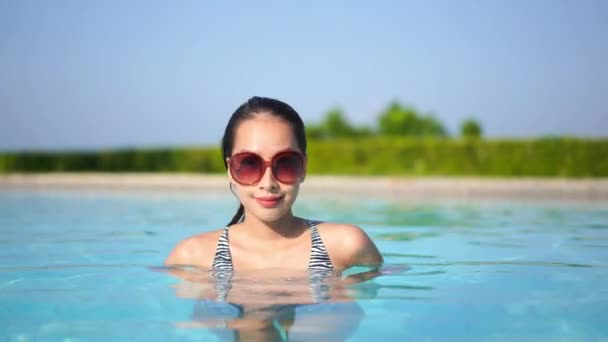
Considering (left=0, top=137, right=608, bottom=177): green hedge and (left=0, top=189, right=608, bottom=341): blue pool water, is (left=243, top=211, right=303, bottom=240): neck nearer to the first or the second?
(left=0, top=189, right=608, bottom=341): blue pool water

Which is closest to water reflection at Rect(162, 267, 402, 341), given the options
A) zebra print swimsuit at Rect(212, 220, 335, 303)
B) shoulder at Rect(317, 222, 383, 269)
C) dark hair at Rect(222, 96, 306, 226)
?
zebra print swimsuit at Rect(212, 220, 335, 303)

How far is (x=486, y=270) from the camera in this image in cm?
506

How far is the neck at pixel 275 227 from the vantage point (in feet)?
12.5

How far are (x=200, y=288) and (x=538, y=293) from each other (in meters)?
2.12

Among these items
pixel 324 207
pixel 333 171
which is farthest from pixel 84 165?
pixel 324 207

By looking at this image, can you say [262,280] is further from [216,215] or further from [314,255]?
[216,215]

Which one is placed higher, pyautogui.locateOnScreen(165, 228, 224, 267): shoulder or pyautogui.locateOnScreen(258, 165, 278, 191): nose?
pyautogui.locateOnScreen(258, 165, 278, 191): nose

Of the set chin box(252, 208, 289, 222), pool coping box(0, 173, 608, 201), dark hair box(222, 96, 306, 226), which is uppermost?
dark hair box(222, 96, 306, 226)

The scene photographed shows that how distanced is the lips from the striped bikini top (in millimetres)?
418

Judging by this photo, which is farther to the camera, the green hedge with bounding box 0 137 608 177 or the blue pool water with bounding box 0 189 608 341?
the green hedge with bounding box 0 137 608 177

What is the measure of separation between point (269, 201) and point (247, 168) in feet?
0.72

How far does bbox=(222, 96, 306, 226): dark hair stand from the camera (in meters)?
3.62

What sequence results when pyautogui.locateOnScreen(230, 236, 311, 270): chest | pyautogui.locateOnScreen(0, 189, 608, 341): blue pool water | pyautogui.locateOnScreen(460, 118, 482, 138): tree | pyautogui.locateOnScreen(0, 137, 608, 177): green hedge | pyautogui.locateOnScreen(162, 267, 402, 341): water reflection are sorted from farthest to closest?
pyautogui.locateOnScreen(460, 118, 482, 138): tree < pyautogui.locateOnScreen(0, 137, 608, 177): green hedge < pyautogui.locateOnScreen(230, 236, 311, 270): chest < pyautogui.locateOnScreen(0, 189, 608, 341): blue pool water < pyautogui.locateOnScreen(162, 267, 402, 341): water reflection

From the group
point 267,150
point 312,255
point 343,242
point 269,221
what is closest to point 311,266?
point 312,255
